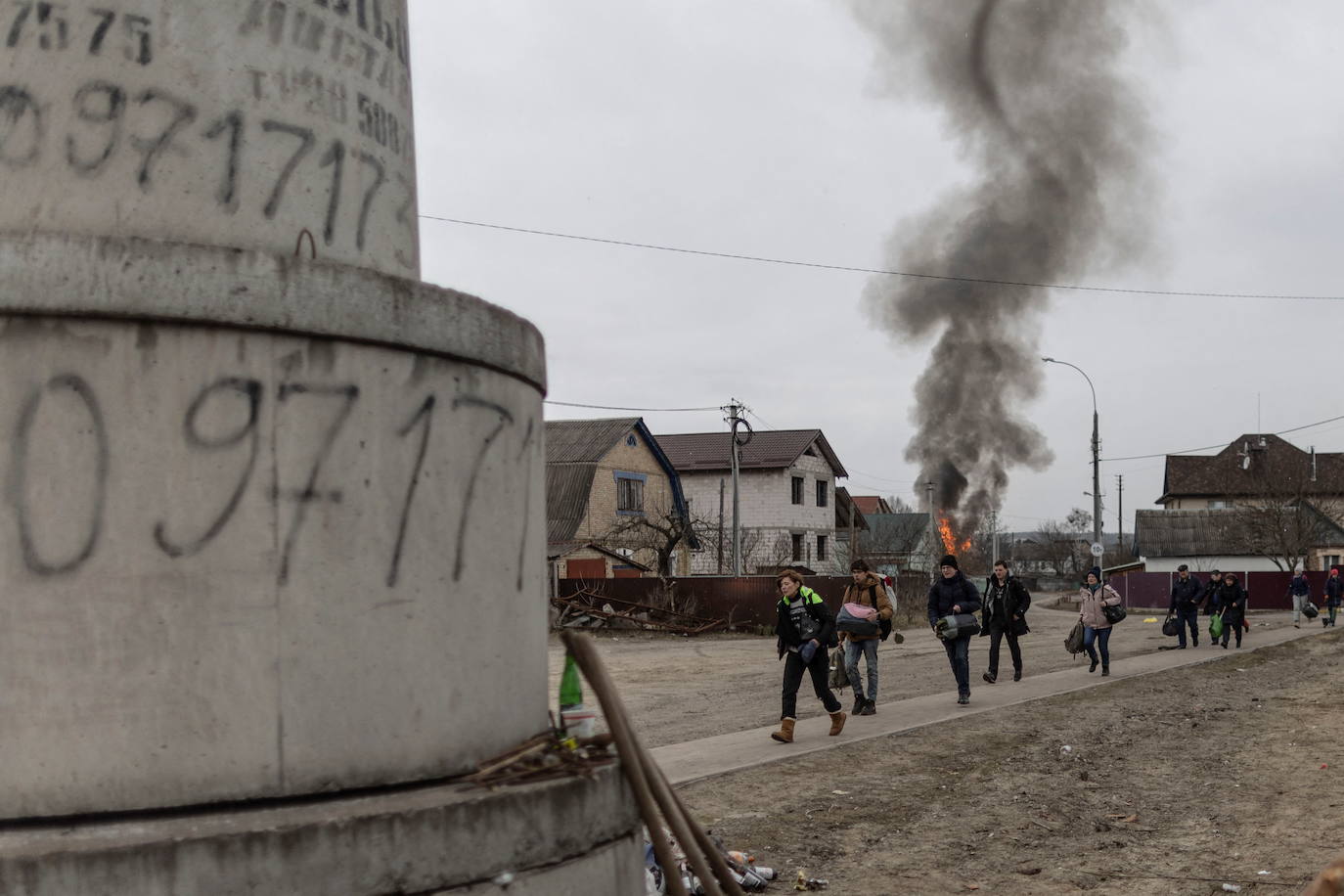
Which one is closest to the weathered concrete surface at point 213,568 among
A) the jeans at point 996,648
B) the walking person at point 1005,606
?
the walking person at point 1005,606

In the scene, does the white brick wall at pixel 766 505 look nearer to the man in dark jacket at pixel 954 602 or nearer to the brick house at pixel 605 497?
the brick house at pixel 605 497

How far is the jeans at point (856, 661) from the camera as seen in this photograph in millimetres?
13102

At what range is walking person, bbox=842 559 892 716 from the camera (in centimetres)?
1309

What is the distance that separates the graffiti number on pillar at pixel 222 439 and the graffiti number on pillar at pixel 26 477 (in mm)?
148

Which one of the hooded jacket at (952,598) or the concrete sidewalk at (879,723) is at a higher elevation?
the hooded jacket at (952,598)

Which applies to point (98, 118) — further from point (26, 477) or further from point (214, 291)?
point (26, 477)

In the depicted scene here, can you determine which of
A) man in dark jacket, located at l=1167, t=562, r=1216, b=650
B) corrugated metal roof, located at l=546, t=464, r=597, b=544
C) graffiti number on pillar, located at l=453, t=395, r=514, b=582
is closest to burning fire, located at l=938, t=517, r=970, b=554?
corrugated metal roof, located at l=546, t=464, r=597, b=544

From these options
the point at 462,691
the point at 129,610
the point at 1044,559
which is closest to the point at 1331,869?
the point at 462,691

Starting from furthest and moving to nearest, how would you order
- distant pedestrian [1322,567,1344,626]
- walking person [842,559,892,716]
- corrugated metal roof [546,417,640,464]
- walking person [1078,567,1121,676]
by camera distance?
corrugated metal roof [546,417,640,464] < distant pedestrian [1322,567,1344,626] < walking person [1078,567,1121,676] < walking person [842,559,892,716]

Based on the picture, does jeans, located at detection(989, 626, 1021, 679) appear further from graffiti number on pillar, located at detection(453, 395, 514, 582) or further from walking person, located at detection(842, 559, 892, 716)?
graffiti number on pillar, located at detection(453, 395, 514, 582)

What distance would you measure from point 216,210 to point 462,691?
149 cm

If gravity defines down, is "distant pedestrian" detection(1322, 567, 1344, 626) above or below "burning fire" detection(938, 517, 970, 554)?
below

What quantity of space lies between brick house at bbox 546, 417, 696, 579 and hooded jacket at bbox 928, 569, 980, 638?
24.2 metres

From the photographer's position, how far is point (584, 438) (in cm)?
4703
